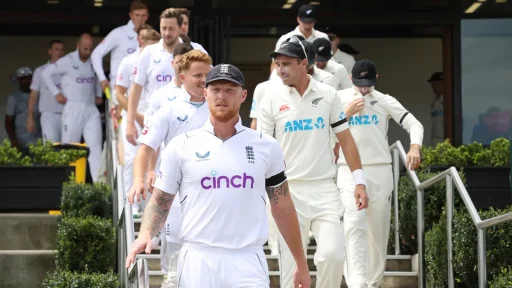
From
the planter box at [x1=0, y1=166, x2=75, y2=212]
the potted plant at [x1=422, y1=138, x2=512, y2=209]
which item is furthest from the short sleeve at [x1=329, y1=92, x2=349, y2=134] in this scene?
the planter box at [x1=0, y1=166, x2=75, y2=212]

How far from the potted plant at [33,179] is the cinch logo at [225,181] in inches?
274

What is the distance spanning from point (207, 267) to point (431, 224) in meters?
4.90

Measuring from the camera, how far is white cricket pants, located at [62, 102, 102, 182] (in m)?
15.1

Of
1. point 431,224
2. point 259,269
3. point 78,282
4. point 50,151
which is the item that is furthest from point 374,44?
point 259,269

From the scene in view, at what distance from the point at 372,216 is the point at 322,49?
76.3 inches

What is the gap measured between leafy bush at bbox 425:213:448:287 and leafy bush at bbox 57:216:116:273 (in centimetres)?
261

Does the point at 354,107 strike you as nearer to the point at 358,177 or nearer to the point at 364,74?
the point at 364,74

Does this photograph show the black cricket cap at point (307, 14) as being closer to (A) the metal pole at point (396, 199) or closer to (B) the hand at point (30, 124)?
(A) the metal pole at point (396, 199)

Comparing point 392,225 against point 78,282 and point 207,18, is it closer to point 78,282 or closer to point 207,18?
point 78,282

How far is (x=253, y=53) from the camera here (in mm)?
18156

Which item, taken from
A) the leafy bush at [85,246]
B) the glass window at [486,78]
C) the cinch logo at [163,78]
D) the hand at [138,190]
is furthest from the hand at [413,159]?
the glass window at [486,78]

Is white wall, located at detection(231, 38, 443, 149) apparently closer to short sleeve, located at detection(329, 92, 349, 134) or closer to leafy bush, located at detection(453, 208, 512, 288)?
leafy bush, located at detection(453, 208, 512, 288)

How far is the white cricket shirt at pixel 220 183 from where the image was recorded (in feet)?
21.7

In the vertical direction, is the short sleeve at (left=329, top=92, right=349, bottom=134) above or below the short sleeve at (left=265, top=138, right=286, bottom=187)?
above
